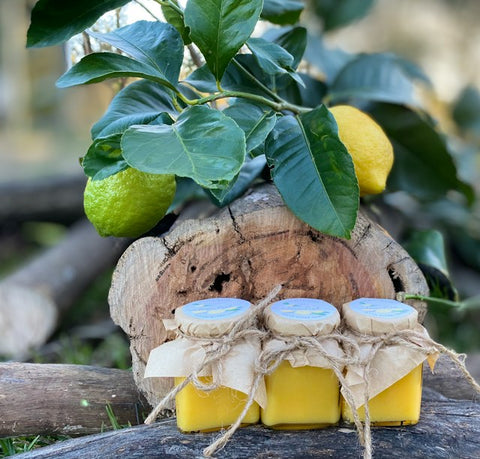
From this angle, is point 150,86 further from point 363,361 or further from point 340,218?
point 363,361

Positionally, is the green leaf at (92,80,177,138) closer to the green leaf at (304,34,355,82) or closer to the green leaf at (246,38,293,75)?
the green leaf at (246,38,293,75)

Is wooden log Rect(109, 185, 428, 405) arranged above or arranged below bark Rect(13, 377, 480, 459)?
above

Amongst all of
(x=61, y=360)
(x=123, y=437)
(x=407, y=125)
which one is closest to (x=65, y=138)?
(x=61, y=360)

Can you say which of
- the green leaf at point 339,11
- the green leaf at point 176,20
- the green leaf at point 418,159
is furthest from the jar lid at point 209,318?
the green leaf at point 339,11

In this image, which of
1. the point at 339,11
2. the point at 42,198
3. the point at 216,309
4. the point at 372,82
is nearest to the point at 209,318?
the point at 216,309

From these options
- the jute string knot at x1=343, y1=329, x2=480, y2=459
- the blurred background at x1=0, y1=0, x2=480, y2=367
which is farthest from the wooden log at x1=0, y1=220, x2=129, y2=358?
the jute string knot at x1=343, y1=329, x2=480, y2=459

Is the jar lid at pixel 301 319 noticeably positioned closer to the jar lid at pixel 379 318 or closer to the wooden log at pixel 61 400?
the jar lid at pixel 379 318
